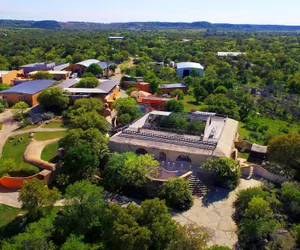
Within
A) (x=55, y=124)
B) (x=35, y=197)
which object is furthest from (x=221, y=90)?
(x=35, y=197)

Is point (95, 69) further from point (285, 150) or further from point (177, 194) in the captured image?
point (177, 194)

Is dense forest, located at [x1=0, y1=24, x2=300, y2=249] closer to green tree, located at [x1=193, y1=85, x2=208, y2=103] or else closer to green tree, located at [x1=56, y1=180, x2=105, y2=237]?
green tree, located at [x1=56, y1=180, x2=105, y2=237]

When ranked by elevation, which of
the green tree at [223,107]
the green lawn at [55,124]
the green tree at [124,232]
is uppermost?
the green tree at [124,232]

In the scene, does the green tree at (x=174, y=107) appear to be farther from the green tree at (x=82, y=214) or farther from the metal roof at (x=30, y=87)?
the green tree at (x=82, y=214)

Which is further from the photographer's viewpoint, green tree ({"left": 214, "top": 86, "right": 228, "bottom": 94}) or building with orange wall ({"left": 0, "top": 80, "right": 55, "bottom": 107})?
green tree ({"left": 214, "top": 86, "right": 228, "bottom": 94})

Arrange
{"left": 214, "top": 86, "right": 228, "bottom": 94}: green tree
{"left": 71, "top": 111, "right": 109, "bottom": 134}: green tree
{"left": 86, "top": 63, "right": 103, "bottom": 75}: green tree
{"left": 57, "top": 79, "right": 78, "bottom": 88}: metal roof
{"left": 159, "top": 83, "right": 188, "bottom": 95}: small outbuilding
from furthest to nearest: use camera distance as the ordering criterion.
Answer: {"left": 86, "top": 63, "right": 103, "bottom": 75}: green tree, {"left": 159, "top": 83, "right": 188, "bottom": 95}: small outbuilding, {"left": 214, "top": 86, "right": 228, "bottom": 94}: green tree, {"left": 57, "top": 79, "right": 78, "bottom": 88}: metal roof, {"left": 71, "top": 111, "right": 109, "bottom": 134}: green tree

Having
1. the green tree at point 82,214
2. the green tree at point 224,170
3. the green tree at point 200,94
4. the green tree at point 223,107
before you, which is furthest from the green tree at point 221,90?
the green tree at point 82,214

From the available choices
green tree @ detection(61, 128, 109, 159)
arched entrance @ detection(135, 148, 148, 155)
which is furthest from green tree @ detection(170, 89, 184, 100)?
green tree @ detection(61, 128, 109, 159)
